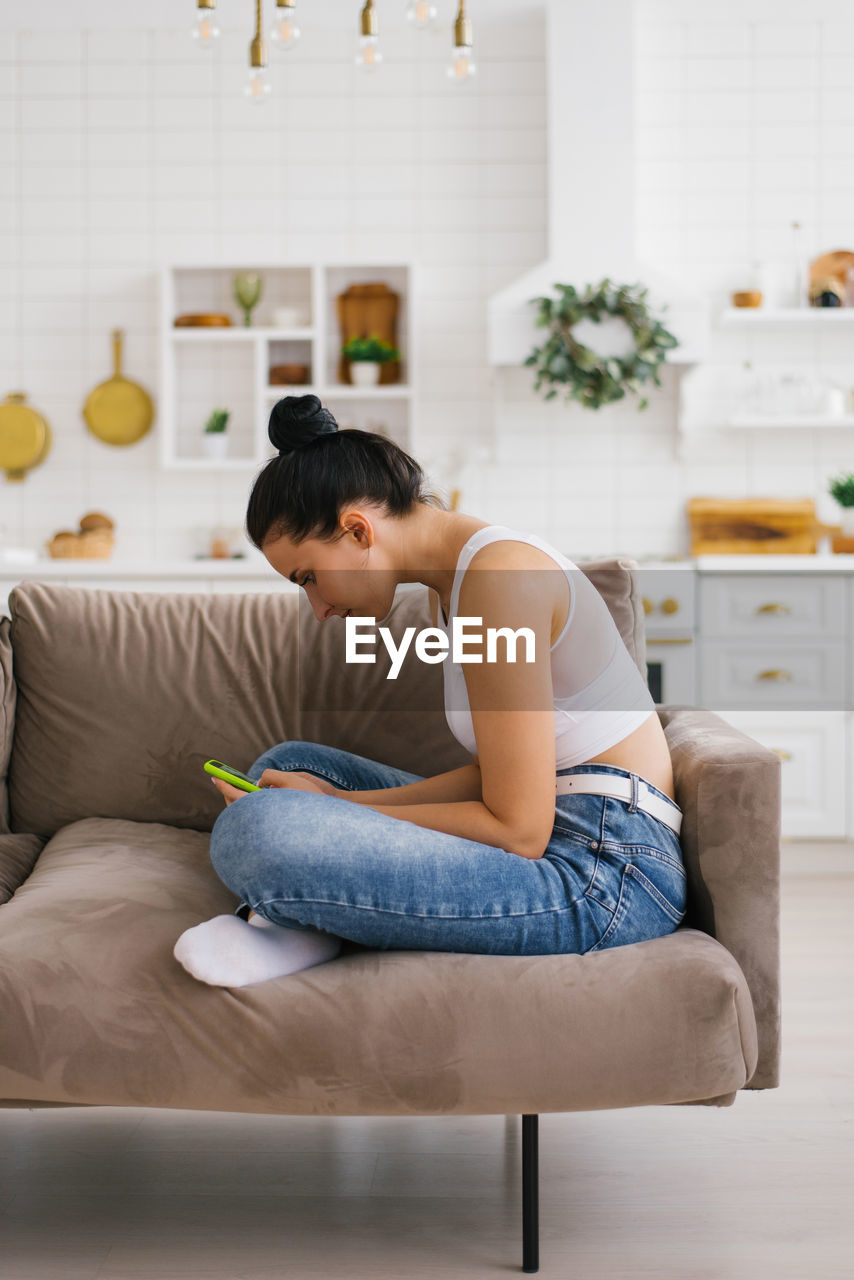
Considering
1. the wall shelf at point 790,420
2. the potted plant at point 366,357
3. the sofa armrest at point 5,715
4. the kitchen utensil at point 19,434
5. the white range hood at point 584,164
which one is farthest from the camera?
the kitchen utensil at point 19,434

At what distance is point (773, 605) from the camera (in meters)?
3.92

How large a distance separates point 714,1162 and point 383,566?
1038 millimetres

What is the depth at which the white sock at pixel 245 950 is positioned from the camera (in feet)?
4.53

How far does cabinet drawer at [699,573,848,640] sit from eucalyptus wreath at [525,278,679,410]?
0.75m

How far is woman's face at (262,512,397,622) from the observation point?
1.50m

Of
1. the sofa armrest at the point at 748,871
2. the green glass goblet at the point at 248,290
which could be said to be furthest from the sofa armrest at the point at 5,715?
the green glass goblet at the point at 248,290

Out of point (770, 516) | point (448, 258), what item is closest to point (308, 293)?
point (448, 258)

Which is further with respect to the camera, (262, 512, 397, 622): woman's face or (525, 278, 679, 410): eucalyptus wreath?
(525, 278, 679, 410): eucalyptus wreath

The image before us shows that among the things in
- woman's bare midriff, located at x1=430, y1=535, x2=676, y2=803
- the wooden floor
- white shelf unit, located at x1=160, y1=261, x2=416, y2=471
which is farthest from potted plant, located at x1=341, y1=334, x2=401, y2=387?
the wooden floor

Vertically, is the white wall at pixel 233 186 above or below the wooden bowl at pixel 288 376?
above

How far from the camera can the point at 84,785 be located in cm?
211

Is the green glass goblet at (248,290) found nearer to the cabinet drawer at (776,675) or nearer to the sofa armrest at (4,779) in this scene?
the cabinet drawer at (776,675)

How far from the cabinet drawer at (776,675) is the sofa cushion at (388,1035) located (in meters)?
2.60

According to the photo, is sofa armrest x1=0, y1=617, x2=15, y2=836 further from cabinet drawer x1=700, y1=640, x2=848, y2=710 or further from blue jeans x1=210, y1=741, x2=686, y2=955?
cabinet drawer x1=700, y1=640, x2=848, y2=710
